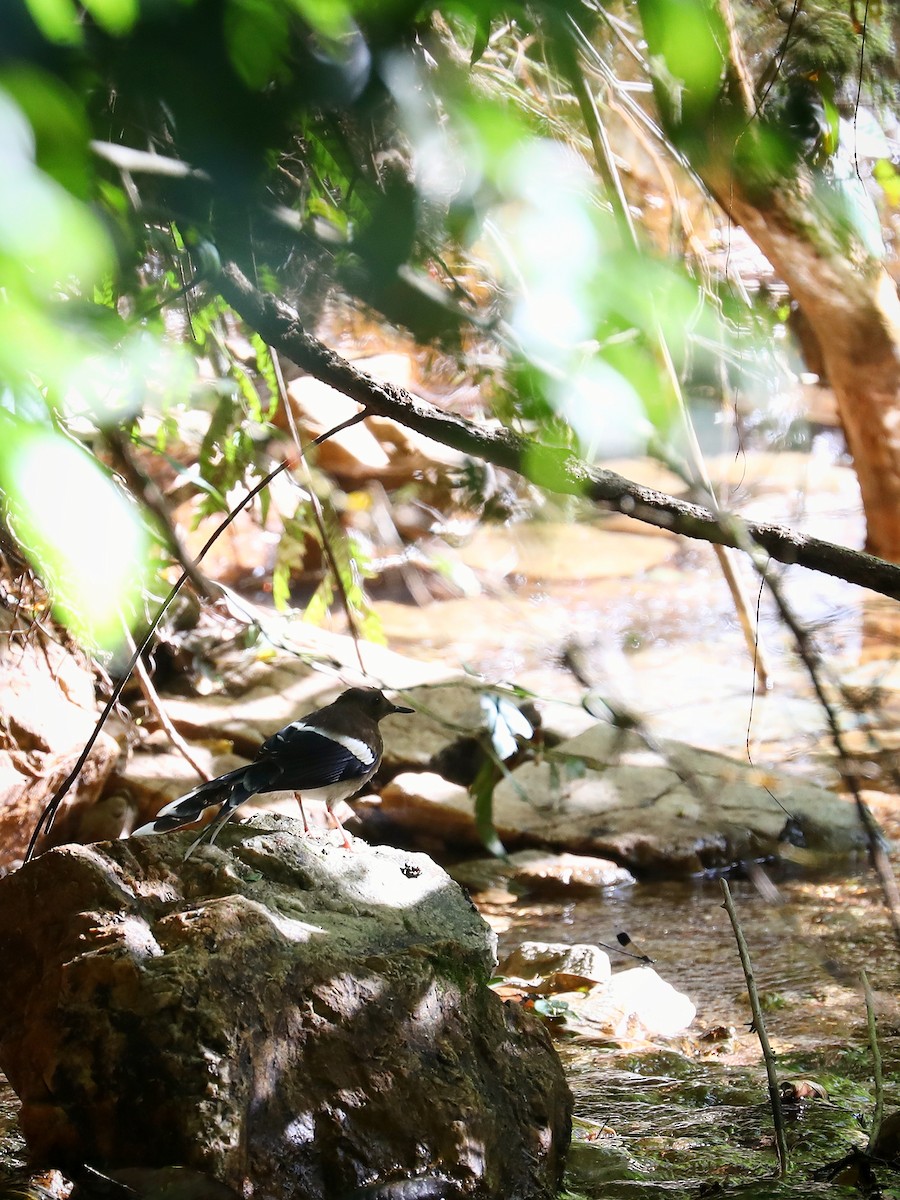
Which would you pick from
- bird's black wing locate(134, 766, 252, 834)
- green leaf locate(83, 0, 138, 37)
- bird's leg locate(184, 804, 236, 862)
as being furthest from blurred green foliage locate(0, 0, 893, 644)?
bird's black wing locate(134, 766, 252, 834)

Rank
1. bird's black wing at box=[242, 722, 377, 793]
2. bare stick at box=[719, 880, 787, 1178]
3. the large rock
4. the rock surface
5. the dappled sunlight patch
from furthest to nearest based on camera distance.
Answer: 1. the rock surface
2. bird's black wing at box=[242, 722, 377, 793]
3. bare stick at box=[719, 880, 787, 1178]
4. the large rock
5. the dappled sunlight patch

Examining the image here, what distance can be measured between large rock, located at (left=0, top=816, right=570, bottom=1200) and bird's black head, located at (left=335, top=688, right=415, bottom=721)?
1.04m

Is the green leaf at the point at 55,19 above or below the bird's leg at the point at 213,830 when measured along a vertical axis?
below

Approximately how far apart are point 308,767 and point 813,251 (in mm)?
1774

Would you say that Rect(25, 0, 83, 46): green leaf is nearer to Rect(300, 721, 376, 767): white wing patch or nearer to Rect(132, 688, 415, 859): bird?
Rect(132, 688, 415, 859): bird

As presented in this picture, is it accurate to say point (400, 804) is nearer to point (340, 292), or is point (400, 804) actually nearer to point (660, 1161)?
point (660, 1161)

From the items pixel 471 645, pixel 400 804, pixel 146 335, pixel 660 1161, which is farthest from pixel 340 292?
pixel 471 645

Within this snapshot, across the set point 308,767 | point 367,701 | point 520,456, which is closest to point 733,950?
point 367,701

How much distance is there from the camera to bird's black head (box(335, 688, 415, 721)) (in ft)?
11.1

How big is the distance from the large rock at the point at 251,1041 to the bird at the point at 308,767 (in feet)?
0.65

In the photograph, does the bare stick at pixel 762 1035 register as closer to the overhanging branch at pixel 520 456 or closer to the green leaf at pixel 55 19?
the overhanging branch at pixel 520 456

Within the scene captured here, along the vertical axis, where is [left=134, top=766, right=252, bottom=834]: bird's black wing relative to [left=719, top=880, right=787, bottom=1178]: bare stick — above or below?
above

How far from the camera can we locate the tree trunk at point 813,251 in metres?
0.62

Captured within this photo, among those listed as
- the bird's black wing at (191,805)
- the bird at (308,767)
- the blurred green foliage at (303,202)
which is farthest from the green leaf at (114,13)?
the bird's black wing at (191,805)
